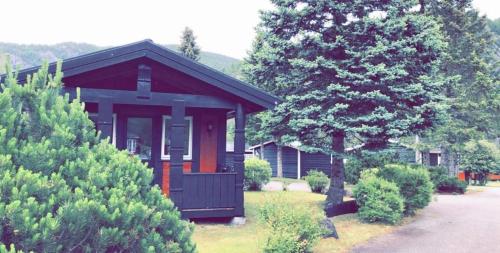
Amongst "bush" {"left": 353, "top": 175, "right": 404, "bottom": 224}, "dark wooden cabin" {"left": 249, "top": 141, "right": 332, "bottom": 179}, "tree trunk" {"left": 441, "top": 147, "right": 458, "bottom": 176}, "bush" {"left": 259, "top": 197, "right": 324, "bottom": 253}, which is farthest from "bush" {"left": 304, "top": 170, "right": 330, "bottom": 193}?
"dark wooden cabin" {"left": 249, "top": 141, "right": 332, "bottom": 179}

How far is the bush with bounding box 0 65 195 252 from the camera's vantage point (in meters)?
2.47

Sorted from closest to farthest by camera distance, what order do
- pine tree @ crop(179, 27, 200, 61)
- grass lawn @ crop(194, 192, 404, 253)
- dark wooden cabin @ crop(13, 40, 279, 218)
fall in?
grass lawn @ crop(194, 192, 404, 253) → dark wooden cabin @ crop(13, 40, 279, 218) → pine tree @ crop(179, 27, 200, 61)

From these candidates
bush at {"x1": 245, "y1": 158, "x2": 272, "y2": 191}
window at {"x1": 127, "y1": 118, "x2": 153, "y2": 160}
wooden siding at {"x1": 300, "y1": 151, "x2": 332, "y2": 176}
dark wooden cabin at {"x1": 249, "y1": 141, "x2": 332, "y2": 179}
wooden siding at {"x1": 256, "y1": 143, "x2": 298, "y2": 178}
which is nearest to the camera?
window at {"x1": 127, "y1": 118, "x2": 153, "y2": 160}

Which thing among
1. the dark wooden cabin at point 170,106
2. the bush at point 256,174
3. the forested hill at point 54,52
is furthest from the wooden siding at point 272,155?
the forested hill at point 54,52

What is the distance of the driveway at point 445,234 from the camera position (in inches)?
338

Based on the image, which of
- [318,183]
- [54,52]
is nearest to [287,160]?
[318,183]

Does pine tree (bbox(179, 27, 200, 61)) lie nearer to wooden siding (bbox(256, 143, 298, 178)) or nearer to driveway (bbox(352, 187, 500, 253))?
wooden siding (bbox(256, 143, 298, 178))

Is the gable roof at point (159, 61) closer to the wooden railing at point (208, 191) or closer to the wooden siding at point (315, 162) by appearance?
the wooden railing at point (208, 191)

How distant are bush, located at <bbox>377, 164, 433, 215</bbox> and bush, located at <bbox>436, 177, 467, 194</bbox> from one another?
11.0m

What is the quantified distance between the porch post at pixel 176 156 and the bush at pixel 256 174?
9762mm

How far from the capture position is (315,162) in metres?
33.4

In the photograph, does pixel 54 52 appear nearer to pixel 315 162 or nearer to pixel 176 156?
pixel 315 162

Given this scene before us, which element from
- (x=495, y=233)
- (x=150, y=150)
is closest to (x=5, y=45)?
(x=150, y=150)

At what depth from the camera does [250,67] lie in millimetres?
13172
